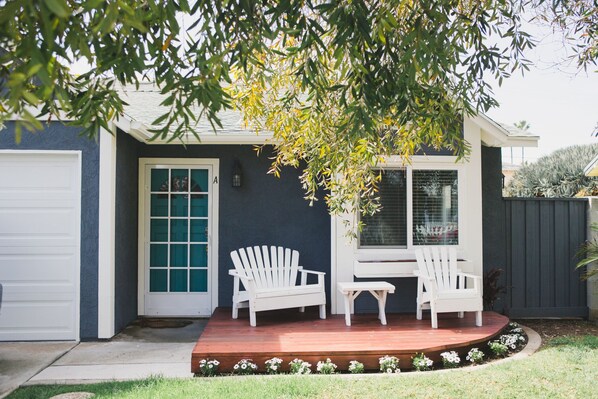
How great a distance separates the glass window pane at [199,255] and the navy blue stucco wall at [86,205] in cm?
170

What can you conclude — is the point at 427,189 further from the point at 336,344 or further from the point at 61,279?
the point at 61,279

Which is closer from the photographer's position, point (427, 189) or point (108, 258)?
point (108, 258)

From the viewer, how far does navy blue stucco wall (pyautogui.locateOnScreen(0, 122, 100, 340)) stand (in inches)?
244

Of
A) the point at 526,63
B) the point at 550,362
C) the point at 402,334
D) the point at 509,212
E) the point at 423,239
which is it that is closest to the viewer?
the point at 526,63

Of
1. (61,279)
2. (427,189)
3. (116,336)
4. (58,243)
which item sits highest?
(427,189)

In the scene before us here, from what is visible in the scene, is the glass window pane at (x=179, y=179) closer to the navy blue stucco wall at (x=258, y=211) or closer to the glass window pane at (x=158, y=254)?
the navy blue stucco wall at (x=258, y=211)

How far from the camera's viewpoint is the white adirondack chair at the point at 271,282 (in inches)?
250

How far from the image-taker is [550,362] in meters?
5.16

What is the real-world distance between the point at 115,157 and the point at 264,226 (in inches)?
91.6

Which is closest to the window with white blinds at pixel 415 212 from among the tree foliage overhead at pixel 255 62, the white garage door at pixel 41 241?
the tree foliage overhead at pixel 255 62

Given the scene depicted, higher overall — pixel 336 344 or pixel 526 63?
pixel 526 63

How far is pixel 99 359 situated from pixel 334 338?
246 centimetres

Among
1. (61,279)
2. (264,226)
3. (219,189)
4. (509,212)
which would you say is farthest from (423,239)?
(61,279)

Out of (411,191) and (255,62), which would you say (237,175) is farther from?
(255,62)
